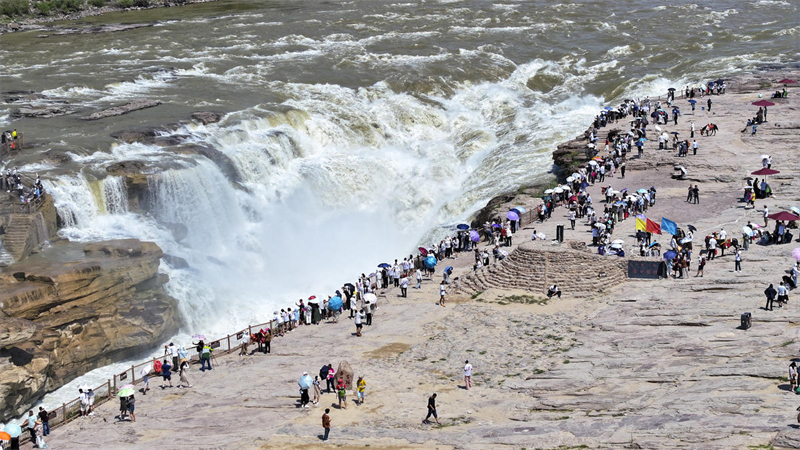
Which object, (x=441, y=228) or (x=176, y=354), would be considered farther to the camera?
(x=441, y=228)

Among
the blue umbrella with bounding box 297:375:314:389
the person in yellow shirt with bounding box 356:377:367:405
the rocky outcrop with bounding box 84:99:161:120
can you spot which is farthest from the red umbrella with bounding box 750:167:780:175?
the rocky outcrop with bounding box 84:99:161:120

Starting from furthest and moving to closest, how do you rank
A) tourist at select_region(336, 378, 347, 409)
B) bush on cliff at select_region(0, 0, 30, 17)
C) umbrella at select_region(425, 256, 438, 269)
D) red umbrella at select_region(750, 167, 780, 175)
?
1. bush on cliff at select_region(0, 0, 30, 17)
2. red umbrella at select_region(750, 167, 780, 175)
3. umbrella at select_region(425, 256, 438, 269)
4. tourist at select_region(336, 378, 347, 409)

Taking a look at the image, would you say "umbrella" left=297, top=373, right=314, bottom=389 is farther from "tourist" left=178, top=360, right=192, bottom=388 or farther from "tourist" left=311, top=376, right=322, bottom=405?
"tourist" left=178, top=360, right=192, bottom=388

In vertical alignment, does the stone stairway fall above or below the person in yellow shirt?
above

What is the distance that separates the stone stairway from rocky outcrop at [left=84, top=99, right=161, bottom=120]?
26.7 m

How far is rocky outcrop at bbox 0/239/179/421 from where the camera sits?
113ft

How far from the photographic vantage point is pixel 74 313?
37.1 m

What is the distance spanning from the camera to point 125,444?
2730cm

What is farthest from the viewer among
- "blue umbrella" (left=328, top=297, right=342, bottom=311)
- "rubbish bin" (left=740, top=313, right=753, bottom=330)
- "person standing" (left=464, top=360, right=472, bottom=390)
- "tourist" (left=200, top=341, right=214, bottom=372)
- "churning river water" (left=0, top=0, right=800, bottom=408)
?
"churning river water" (left=0, top=0, right=800, bottom=408)

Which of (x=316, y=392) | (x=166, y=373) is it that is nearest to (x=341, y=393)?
(x=316, y=392)

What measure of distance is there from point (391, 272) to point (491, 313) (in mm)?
6868

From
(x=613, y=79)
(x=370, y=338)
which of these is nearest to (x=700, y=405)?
(x=370, y=338)

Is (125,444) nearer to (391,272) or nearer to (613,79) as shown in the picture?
(391,272)

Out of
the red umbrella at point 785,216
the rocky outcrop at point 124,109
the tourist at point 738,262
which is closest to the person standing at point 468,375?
the tourist at point 738,262
